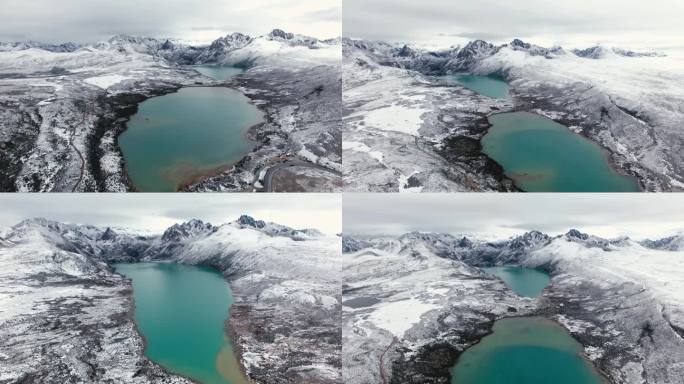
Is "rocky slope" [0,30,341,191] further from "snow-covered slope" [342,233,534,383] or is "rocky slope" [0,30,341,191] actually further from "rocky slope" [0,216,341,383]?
"snow-covered slope" [342,233,534,383]

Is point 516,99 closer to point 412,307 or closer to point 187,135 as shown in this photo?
point 412,307

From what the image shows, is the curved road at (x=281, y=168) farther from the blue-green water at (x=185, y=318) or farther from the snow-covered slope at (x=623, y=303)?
the snow-covered slope at (x=623, y=303)

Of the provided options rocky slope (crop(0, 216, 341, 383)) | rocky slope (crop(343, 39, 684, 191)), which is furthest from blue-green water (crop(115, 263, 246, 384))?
rocky slope (crop(343, 39, 684, 191))

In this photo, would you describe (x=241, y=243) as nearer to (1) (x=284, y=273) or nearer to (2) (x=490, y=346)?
(1) (x=284, y=273)

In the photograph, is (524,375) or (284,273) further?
(284,273)

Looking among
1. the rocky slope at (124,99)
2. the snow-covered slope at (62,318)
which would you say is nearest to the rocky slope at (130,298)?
the snow-covered slope at (62,318)

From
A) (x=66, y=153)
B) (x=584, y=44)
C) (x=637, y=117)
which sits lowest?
(x=66, y=153)

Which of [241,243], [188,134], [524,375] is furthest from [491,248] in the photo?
[188,134]
